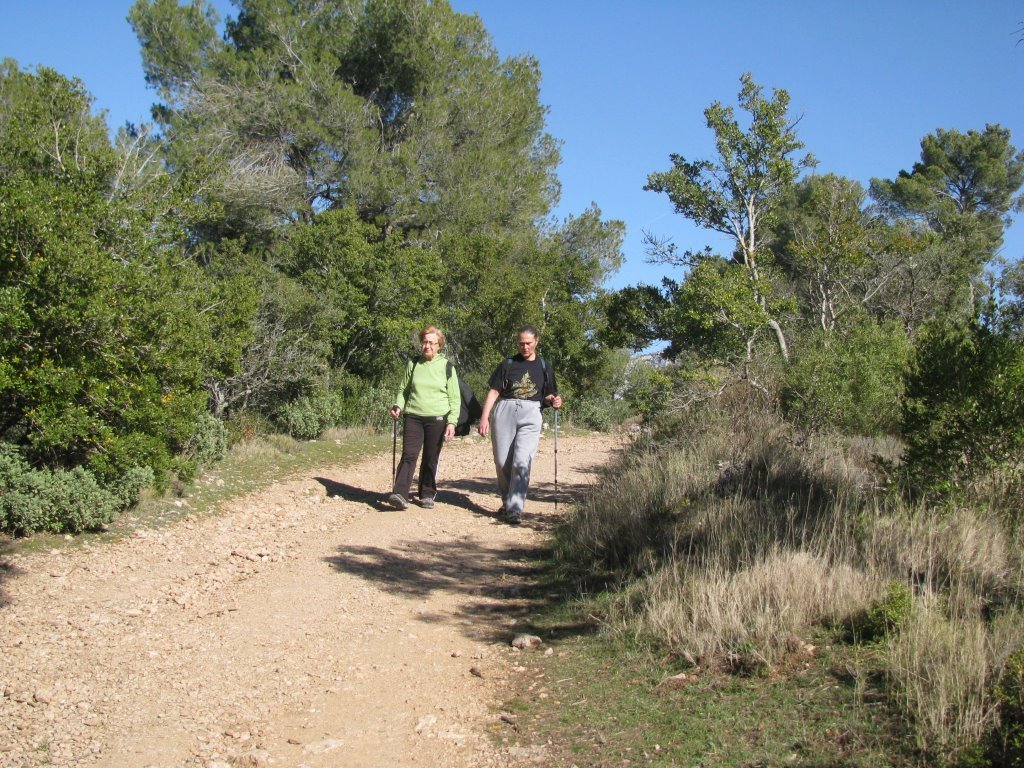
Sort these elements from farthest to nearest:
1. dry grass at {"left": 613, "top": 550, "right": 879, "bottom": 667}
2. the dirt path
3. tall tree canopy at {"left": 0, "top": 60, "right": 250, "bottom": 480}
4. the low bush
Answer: tall tree canopy at {"left": 0, "top": 60, "right": 250, "bottom": 480}
the low bush
dry grass at {"left": 613, "top": 550, "right": 879, "bottom": 667}
the dirt path

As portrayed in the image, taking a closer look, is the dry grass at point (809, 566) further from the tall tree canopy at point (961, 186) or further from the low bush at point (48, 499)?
the tall tree canopy at point (961, 186)

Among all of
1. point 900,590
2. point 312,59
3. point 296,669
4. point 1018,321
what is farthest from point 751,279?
point 312,59

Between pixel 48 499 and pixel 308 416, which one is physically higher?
pixel 308 416

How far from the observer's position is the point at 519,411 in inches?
368

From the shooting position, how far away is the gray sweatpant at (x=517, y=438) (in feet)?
30.6

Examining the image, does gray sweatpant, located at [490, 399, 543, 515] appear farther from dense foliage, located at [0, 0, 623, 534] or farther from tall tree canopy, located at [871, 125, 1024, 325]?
tall tree canopy, located at [871, 125, 1024, 325]

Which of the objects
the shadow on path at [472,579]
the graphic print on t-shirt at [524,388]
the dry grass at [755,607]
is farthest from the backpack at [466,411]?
the dry grass at [755,607]

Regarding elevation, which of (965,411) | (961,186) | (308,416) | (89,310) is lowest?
(308,416)

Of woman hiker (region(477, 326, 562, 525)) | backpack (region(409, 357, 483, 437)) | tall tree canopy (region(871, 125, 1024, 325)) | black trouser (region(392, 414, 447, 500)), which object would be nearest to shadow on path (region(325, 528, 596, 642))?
woman hiker (region(477, 326, 562, 525))

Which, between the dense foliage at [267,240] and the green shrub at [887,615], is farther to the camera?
the dense foliage at [267,240]

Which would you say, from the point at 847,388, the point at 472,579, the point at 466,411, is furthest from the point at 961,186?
the point at 472,579

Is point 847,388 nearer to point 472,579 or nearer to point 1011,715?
point 472,579

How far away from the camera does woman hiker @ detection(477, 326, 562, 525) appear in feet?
30.6

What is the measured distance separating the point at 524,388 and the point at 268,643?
4.25m
